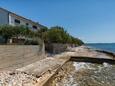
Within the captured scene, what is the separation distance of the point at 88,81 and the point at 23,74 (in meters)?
4.14

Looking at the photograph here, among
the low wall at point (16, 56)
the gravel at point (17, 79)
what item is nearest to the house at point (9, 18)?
the low wall at point (16, 56)

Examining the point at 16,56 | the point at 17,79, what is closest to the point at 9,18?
the point at 16,56

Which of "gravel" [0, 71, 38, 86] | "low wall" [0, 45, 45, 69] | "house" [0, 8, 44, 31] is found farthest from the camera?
"house" [0, 8, 44, 31]

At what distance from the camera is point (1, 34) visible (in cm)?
2314

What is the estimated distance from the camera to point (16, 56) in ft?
43.3

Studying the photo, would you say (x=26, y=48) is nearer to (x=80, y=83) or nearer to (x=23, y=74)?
(x=23, y=74)

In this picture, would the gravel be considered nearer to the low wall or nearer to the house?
the low wall

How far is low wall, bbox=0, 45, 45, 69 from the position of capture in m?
11.4

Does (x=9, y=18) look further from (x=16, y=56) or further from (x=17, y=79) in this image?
(x=17, y=79)

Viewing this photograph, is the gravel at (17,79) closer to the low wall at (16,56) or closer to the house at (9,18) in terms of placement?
the low wall at (16,56)

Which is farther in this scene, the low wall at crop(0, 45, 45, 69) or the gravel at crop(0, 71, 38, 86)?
the low wall at crop(0, 45, 45, 69)

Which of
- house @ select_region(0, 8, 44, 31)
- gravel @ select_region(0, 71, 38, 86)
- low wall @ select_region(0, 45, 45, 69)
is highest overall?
house @ select_region(0, 8, 44, 31)

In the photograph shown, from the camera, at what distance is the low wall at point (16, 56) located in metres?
11.4

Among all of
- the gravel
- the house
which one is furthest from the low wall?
the house
